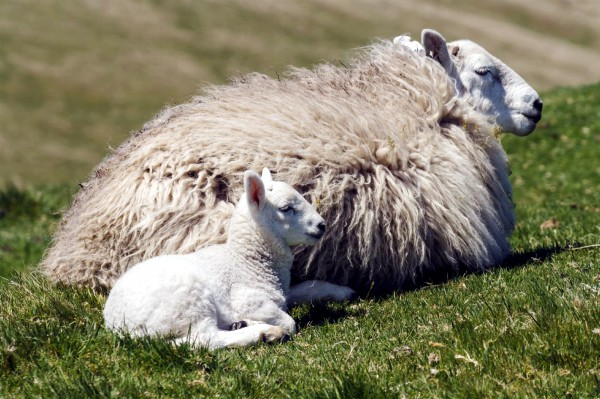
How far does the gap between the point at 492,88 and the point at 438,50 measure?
2.02ft

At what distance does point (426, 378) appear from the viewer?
182 inches

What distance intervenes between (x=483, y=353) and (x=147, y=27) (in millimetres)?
82402

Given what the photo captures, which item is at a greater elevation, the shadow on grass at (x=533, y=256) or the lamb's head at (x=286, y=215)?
the lamb's head at (x=286, y=215)

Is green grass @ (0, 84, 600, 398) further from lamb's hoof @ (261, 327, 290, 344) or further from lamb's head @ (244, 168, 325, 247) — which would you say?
lamb's head @ (244, 168, 325, 247)

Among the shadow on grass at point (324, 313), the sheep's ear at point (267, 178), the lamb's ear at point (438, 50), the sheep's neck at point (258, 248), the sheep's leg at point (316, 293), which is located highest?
the lamb's ear at point (438, 50)

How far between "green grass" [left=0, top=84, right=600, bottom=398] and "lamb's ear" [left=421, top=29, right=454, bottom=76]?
7.29ft

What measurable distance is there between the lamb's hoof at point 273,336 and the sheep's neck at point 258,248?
1.87 ft

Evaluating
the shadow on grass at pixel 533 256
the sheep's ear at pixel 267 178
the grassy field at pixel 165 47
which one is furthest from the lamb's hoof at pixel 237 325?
the grassy field at pixel 165 47

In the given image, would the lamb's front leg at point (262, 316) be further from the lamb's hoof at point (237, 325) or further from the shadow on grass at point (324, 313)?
the shadow on grass at point (324, 313)

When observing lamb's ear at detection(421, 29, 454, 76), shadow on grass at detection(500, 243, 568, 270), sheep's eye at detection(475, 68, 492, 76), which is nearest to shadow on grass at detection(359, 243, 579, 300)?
shadow on grass at detection(500, 243, 568, 270)

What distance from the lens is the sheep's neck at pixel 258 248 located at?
248 inches

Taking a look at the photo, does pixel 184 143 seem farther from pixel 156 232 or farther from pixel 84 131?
pixel 84 131

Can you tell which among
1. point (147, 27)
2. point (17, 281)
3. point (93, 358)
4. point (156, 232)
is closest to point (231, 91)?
point (156, 232)

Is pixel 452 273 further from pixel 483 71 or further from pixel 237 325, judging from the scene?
pixel 237 325
